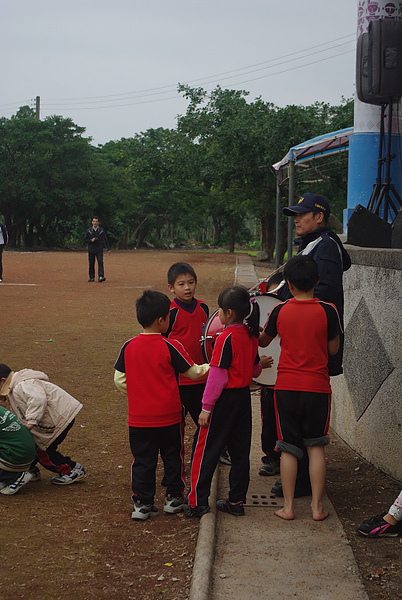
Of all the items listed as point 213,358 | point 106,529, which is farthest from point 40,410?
point 213,358

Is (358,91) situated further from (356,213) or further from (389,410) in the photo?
(389,410)

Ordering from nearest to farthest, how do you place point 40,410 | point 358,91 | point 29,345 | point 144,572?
point 144,572 → point 40,410 → point 358,91 → point 29,345

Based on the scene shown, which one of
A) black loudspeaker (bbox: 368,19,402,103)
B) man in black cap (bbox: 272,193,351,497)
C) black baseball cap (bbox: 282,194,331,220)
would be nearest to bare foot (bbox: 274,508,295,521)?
man in black cap (bbox: 272,193,351,497)

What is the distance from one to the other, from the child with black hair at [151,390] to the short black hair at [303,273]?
73 centimetres

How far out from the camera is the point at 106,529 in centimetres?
411

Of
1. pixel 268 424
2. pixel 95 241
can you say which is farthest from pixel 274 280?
pixel 95 241

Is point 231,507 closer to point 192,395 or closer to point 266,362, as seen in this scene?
point 192,395

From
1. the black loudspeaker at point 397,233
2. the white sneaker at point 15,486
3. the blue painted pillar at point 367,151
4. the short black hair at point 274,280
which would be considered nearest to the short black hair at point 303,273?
the short black hair at point 274,280

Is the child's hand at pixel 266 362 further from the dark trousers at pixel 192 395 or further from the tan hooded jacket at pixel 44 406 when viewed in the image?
the tan hooded jacket at pixel 44 406

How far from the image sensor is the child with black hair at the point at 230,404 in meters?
4.13

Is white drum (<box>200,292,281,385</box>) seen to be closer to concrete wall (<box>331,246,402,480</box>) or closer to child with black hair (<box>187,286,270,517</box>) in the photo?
child with black hair (<box>187,286,270,517</box>)

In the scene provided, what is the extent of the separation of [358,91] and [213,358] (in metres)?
4.73

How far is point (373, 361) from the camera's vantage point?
16.7ft

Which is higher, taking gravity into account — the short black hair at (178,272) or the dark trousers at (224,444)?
the short black hair at (178,272)
